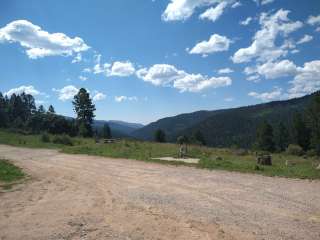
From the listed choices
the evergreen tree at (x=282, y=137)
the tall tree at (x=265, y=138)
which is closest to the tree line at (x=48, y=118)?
the tall tree at (x=265, y=138)

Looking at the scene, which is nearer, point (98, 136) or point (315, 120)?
point (315, 120)

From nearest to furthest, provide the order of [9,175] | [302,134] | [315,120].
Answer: [9,175]
[315,120]
[302,134]

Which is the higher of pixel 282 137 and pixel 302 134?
pixel 302 134

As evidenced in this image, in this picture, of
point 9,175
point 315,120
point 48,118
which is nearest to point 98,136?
point 48,118

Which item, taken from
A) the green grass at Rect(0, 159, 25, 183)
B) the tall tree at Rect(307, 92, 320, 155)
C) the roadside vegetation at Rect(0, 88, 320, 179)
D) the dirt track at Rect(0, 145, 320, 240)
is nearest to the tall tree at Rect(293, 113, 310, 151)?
the roadside vegetation at Rect(0, 88, 320, 179)

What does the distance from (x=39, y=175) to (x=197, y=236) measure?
11552 millimetres

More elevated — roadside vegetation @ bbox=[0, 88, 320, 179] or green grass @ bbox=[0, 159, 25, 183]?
roadside vegetation @ bbox=[0, 88, 320, 179]

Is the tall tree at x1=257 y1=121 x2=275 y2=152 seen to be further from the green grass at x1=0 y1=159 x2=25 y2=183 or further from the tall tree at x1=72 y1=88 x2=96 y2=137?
the green grass at x1=0 y1=159 x2=25 y2=183

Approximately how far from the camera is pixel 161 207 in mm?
10148

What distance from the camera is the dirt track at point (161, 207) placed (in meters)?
7.83

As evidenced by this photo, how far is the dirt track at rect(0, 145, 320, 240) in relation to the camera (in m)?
7.83

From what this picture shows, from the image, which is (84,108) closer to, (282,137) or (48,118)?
(48,118)

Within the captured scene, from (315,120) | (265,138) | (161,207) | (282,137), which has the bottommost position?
(161,207)

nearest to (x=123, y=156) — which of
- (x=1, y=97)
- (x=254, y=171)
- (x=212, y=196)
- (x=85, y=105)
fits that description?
(x=254, y=171)
